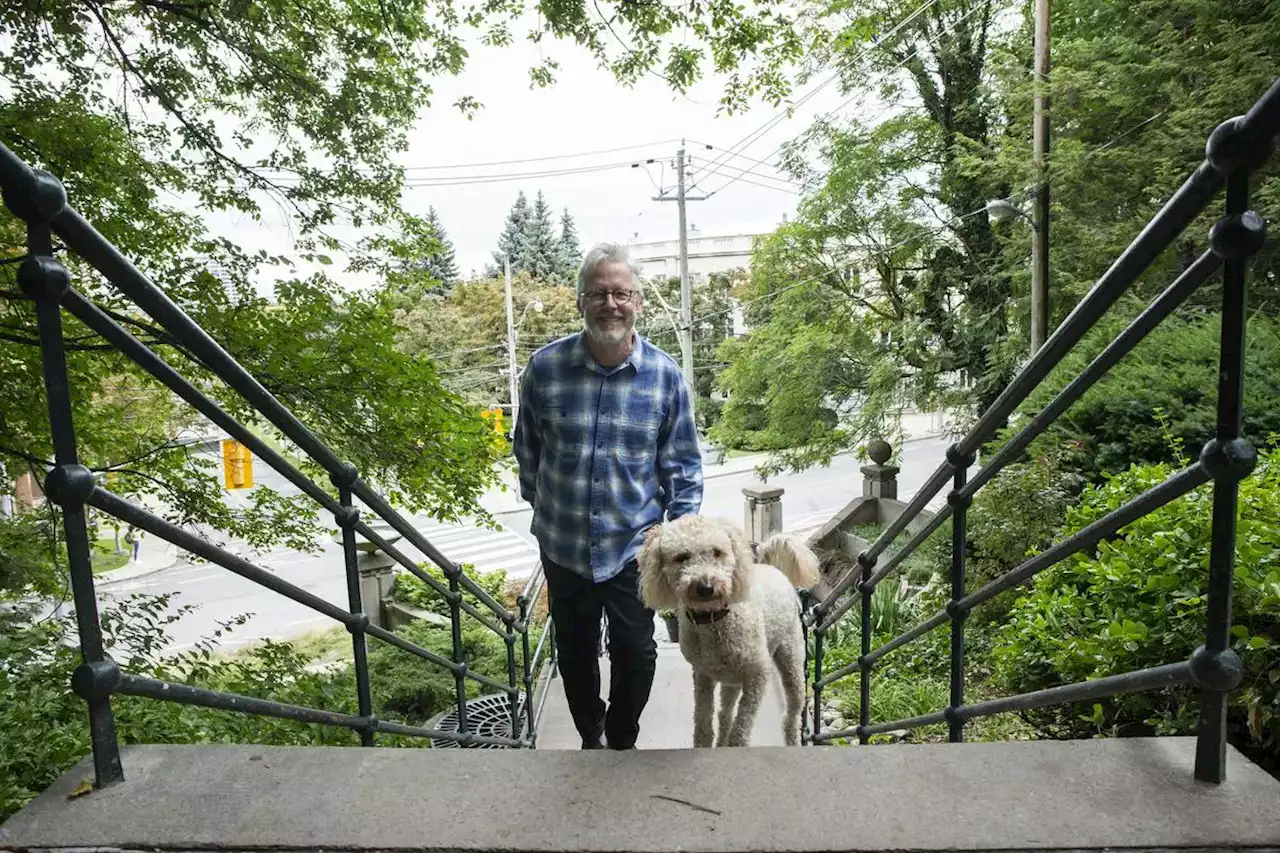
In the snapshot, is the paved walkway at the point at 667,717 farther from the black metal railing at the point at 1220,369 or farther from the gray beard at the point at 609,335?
the black metal railing at the point at 1220,369

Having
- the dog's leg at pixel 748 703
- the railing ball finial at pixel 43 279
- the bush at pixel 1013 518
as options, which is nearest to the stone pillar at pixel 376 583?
the bush at pixel 1013 518

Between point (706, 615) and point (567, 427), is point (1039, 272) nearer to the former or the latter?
point (706, 615)

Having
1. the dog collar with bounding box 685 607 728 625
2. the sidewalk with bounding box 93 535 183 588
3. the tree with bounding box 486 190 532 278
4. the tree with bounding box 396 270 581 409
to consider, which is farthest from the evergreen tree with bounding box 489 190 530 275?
the dog collar with bounding box 685 607 728 625

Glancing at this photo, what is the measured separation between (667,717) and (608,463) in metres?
3.14

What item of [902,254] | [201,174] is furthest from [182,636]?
[902,254]

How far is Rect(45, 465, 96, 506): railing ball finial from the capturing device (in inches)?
49.7

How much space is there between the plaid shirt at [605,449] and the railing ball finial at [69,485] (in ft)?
4.57

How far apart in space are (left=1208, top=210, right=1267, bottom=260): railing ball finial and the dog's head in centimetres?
159

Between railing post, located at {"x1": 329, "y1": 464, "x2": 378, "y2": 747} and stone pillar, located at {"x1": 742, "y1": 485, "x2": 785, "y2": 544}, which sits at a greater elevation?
railing post, located at {"x1": 329, "y1": 464, "x2": 378, "y2": 747}

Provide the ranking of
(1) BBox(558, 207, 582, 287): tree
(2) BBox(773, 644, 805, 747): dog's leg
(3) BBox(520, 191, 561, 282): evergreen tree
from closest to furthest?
(2) BBox(773, 644, 805, 747): dog's leg < (1) BBox(558, 207, 582, 287): tree < (3) BBox(520, 191, 561, 282): evergreen tree

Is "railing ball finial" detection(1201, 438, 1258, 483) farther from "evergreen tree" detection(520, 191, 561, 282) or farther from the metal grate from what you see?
"evergreen tree" detection(520, 191, 561, 282)

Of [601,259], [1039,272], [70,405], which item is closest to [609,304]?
[601,259]

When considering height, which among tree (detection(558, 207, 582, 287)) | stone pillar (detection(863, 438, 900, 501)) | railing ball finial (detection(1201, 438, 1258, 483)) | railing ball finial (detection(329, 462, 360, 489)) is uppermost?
tree (detection(558, 207, 582, 287))

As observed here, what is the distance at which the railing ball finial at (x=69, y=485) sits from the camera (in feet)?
4.14
